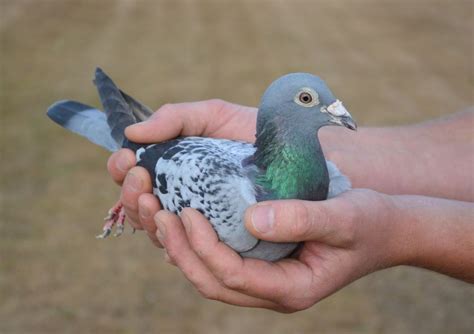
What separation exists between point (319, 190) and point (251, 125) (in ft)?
3.03

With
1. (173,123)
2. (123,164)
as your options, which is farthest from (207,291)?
(173,123)

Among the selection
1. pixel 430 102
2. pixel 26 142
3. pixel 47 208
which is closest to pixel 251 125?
pixel 47 208

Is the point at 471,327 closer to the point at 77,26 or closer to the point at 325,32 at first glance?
the point at 325,32

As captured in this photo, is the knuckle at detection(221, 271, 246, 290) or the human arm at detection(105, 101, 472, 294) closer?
the knuckle at detection(221, 271, 246, 290)

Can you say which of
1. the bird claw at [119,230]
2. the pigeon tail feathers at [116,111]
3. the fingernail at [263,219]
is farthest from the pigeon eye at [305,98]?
the bird claw at [119,230]

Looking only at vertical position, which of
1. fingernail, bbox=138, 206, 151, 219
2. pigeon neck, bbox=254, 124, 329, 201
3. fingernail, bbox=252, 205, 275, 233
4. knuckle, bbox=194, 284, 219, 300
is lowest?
knuckle, bbox=194, 284, 219, 300

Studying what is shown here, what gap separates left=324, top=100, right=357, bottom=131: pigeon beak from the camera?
258 centimetres

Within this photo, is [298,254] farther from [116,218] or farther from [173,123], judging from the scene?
[116,218]

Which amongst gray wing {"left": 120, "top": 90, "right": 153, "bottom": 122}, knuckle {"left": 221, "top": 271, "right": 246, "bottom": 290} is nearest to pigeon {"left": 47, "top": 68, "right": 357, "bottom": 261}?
knuckle {"left": 221, "top": 271, "right": 246, "bottom": 290}

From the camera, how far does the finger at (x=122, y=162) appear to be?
3.12 meters

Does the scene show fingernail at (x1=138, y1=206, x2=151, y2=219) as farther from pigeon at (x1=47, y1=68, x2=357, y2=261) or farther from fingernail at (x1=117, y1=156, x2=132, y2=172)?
fingernail at (x1=117, y1=156, x2=132, y2=172)

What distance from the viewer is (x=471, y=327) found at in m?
5.23

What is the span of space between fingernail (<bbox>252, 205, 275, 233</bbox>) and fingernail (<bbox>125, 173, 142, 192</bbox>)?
0.70 metres

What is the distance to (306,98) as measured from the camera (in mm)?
2592
